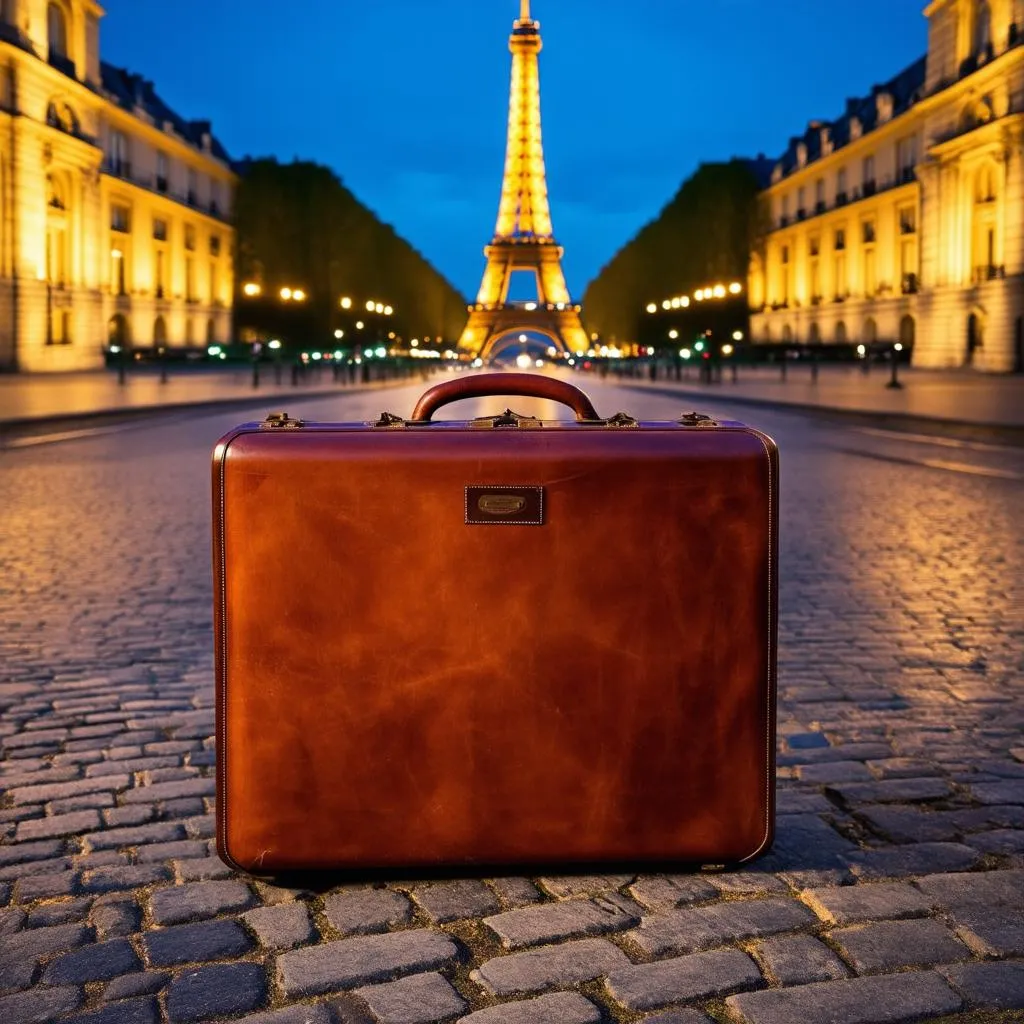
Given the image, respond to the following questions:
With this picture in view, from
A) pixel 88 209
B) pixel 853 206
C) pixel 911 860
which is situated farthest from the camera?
pixel 853 206

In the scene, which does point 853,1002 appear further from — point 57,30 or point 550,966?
point 57,30

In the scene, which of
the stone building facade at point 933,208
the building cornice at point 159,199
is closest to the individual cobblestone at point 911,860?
the stone building facade at point 933,208

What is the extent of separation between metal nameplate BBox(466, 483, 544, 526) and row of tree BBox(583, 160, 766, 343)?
239ft

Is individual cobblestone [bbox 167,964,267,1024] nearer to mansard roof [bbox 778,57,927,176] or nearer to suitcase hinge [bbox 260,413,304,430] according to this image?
suitcase hinge [bbox 260,413,304,430]

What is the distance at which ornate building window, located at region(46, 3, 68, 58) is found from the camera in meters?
47.4

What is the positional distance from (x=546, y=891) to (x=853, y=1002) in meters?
0.74

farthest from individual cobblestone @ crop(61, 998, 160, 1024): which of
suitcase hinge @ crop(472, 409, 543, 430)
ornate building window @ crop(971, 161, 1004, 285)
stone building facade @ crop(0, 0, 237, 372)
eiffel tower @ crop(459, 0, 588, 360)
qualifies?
eiffel tower @ crop(459, 0, 588, 360)

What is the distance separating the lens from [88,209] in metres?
49.7

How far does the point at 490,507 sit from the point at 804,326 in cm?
7201

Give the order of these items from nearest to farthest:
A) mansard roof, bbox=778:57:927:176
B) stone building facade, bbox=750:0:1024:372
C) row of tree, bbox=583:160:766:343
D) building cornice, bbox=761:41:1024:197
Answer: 1. building cornice, bbox=761:41:1024:197
2. stone building facade, bbox=750:0:1024:372
3. mansard roof, bbox=778:57:927:176
4. row of tree, bbox=583:160:766:343

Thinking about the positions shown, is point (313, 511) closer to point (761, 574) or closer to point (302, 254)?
point (761, 574)

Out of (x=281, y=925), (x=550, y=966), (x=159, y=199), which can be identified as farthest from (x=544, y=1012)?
(x=159, y=199)

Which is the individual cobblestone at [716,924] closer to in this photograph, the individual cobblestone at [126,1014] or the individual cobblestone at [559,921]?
the individual cobblestone at [559,921]

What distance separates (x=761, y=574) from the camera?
2.67m
